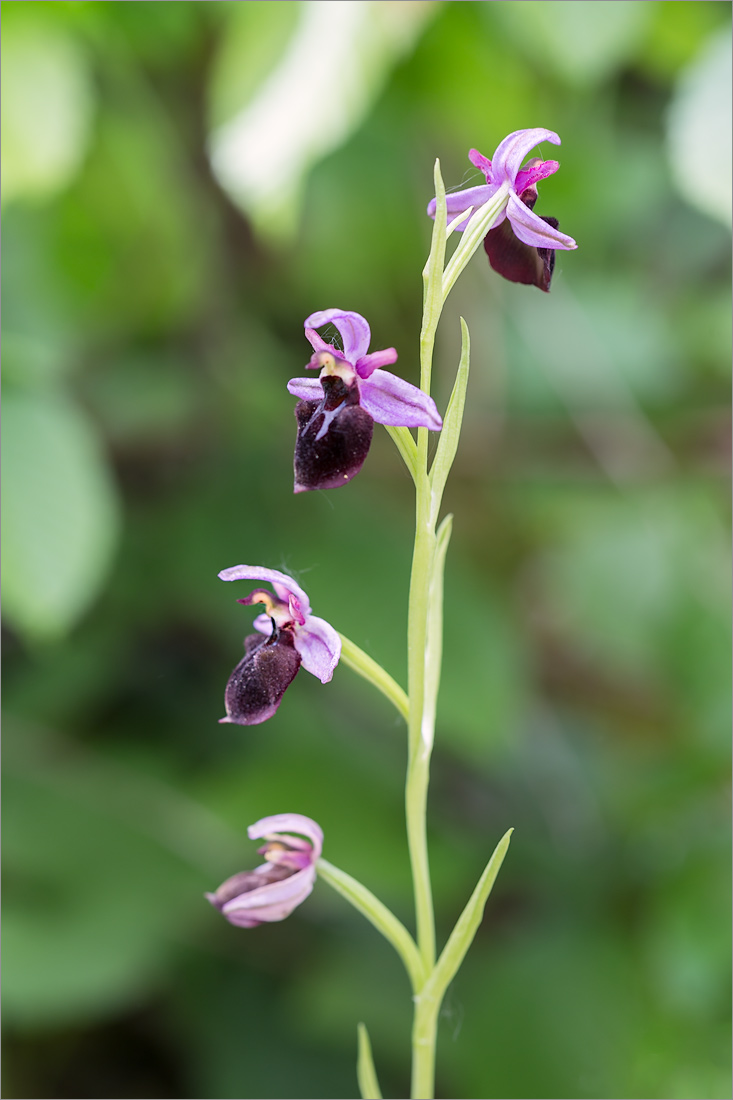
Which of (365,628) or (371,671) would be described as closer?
(371,671)

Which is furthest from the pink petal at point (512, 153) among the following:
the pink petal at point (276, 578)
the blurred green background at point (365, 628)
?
the blurred green background at point (365, 628)

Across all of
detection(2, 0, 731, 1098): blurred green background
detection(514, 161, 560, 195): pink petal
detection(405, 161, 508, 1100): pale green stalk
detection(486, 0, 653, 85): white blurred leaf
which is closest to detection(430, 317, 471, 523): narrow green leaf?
detection(405, 161, 508, 1100): pale green stalk

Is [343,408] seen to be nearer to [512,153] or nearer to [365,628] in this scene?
[512,153]

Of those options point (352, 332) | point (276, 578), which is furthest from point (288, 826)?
point (352, 332)

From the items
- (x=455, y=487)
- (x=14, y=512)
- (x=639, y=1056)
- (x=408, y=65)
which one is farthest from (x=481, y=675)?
(x=408, y=65)

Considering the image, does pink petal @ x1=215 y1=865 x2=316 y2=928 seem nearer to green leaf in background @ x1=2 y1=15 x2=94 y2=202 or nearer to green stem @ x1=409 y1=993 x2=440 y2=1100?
green stem @ x1=409 y1=993 x2=440 y2=1100

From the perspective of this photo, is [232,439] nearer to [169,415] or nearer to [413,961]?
[169,415]
